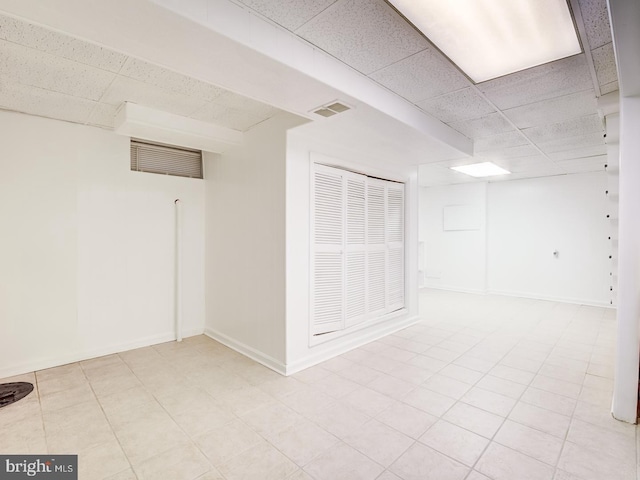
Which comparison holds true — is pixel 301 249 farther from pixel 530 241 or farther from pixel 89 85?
pixel 530 241

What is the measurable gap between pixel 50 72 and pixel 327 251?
115 inches

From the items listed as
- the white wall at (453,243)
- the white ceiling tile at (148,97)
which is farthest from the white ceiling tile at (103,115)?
the white wall at (453,243)

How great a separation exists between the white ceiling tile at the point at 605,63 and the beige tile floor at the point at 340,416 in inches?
107

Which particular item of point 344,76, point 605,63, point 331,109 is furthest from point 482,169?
point 344,76

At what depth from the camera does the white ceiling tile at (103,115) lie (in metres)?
3.11

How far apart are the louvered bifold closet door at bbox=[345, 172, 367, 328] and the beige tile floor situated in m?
0.55

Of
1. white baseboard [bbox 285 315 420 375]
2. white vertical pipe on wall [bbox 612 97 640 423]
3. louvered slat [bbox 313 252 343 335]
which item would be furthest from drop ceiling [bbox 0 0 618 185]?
white baseboard [bbox 285 315 420 375]

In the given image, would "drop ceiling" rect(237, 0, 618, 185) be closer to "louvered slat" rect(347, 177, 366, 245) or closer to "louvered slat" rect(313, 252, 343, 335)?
"louvered slat" rect(347, 177, 366, 245)

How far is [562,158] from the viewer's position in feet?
16.8

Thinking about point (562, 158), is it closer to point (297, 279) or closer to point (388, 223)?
point (388, 223)

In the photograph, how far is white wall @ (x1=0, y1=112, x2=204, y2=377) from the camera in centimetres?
319

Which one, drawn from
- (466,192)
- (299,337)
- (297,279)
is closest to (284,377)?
(299,337)

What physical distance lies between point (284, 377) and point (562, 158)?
18.2 ft

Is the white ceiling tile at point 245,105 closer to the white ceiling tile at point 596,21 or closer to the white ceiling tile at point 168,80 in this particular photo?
the white ceiling tile at point 168,80
